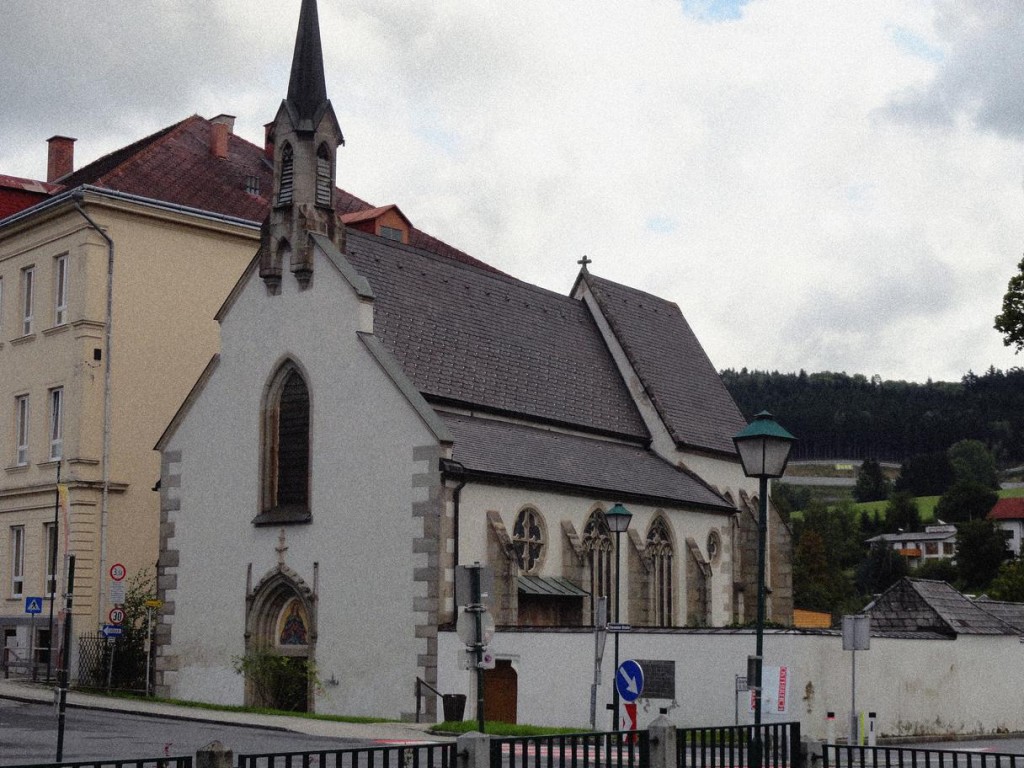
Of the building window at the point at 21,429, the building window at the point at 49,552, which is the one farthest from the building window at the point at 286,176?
the building window at the point at 21,429

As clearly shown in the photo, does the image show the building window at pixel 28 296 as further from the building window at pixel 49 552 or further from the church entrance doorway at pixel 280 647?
the church entrance doorway at pixel 280 647

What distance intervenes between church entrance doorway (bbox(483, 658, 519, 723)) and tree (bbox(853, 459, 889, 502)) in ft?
536

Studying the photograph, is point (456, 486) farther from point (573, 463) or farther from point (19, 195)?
point (19, 195)

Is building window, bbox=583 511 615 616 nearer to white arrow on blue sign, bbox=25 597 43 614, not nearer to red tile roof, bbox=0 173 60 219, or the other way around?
white arrow on blue sign, bbox=25 597 43 614

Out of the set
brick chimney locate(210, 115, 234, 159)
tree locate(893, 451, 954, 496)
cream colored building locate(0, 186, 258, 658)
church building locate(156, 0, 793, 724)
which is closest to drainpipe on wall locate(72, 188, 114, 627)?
cream colored building locate(0, 186, 258, 658)

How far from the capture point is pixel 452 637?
30.4 metres

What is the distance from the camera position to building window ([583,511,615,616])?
3556cm

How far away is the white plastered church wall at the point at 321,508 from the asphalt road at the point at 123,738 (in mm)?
4139

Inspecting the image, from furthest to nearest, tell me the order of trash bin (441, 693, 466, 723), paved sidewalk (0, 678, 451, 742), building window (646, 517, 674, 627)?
building window (646, 517, 674, 627) < trash bin (441, 693, 466, 723) < paved sidewalk (0, 678, 451, 742)

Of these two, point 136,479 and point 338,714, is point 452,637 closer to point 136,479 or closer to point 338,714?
point 338,714

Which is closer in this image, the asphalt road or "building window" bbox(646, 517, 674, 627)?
the asphalt road

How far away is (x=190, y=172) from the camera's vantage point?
151 ft

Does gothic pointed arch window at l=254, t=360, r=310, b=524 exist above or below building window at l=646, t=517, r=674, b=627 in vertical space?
above

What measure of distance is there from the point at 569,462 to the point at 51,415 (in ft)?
50.2
